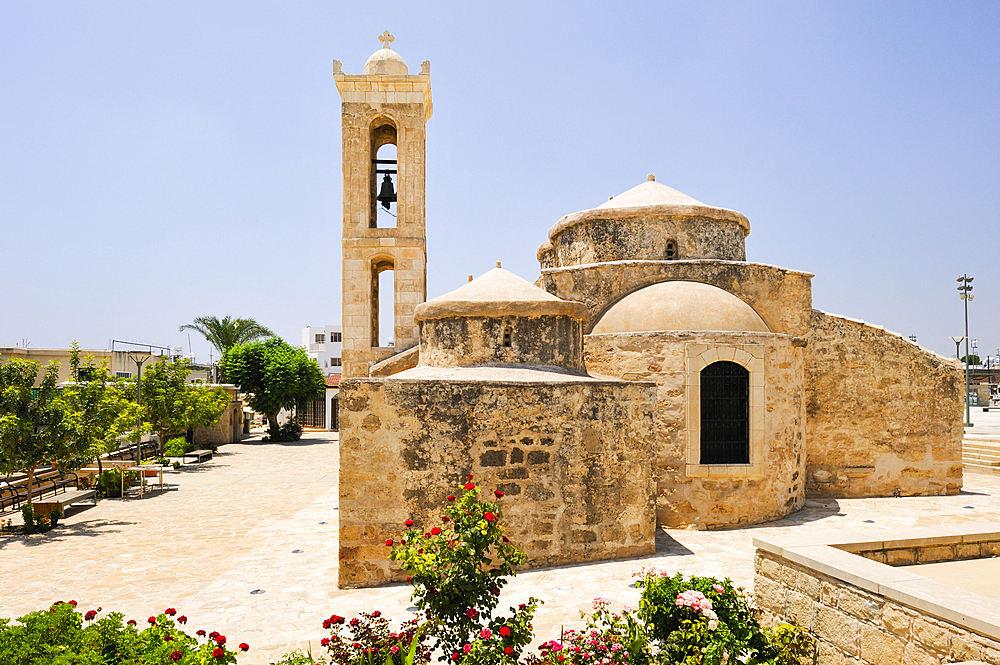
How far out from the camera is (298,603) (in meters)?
5.88

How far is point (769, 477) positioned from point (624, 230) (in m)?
4.67

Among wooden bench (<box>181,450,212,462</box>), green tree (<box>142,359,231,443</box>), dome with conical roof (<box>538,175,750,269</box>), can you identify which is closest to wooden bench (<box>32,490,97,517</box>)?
green tree (<box>142,359,231,443</box>)

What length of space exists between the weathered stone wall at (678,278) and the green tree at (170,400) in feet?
39.2

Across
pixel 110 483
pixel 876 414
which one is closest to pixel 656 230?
pixel 876 414

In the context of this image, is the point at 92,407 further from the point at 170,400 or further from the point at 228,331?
the point at 228,331

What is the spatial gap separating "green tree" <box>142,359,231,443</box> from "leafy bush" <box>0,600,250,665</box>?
13473mm

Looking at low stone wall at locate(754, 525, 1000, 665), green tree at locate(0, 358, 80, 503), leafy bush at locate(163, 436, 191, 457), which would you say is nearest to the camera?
low stone wall at locate(754, 525, 1000, 665)

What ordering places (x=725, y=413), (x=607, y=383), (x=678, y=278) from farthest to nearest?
(x=678, y=278) → (x=725, y=413) → (x=607, y=383)

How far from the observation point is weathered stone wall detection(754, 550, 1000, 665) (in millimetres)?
3215

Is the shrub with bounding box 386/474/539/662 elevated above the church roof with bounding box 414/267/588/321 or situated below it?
below

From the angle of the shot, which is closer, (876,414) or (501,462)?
(501,462)

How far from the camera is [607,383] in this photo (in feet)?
23.1

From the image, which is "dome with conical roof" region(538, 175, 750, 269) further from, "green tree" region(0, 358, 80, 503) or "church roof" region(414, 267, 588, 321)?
"green tree" region(0, 358, 80, 503)

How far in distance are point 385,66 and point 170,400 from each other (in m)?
10.8
